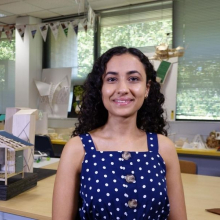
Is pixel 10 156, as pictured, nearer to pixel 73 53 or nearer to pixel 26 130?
pixel 26 130

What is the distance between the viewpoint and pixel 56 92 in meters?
4.85

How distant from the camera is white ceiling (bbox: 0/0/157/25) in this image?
4066 mm

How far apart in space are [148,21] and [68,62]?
58.4 inches

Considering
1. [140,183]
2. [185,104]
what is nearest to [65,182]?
[140,183]

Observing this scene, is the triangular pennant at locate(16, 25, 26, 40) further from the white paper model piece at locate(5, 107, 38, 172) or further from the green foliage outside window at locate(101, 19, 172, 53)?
the white paper model piece at locate(5, 107, 38, 172)

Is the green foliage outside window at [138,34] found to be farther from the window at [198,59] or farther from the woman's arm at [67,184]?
the woman's arm at [67,184]

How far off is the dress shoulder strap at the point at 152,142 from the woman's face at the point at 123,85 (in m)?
0.15

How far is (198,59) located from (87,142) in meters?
3.24

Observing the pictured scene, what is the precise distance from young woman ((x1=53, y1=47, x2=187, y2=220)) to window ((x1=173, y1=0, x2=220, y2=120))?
292 cm

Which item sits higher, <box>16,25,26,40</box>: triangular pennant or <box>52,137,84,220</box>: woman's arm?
<box>16,25,26,40</box>: triangular pennant

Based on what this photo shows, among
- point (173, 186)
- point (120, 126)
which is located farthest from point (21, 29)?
point (173, 186)

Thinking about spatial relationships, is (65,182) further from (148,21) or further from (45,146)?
(148,21)

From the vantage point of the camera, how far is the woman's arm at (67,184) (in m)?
1.03

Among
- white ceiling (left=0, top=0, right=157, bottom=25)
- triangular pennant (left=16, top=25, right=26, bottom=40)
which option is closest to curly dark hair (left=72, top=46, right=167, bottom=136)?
white ceiling (left=0, top=0, right=157, bottom=25)
